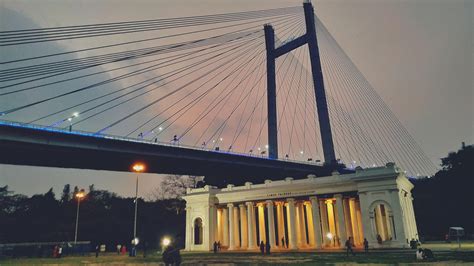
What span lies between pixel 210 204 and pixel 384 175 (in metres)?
23.6

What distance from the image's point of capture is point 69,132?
4756 centimetres

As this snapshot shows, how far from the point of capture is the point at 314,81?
6206 cm

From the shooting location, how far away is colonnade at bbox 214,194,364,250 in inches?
1688

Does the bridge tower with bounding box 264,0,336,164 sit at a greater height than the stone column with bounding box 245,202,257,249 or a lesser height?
greater

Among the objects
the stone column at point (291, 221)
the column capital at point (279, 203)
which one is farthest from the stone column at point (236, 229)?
the stone column at point (291, 221)

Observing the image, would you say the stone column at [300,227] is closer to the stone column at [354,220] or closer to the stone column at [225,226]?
the stone column at [354,220]

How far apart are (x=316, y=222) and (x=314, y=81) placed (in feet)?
91.5

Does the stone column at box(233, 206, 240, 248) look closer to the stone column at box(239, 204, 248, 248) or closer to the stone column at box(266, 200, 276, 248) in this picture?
the stone column at box(239, 204, 248, 248)

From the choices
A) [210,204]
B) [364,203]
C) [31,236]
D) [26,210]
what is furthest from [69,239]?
[364,203]

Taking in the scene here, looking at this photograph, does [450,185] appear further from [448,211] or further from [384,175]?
[384,175]

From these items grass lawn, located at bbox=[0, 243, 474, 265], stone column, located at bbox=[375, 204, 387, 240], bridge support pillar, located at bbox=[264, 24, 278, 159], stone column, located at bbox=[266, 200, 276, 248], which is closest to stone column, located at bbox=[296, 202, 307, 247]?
stone column, located at bbox=[266, 200, 276, 248]

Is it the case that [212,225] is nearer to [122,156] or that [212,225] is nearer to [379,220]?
[122,156]

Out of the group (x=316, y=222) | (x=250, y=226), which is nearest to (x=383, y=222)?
(x=316, y=222)

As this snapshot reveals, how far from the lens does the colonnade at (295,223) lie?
4288cm
